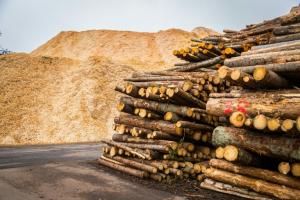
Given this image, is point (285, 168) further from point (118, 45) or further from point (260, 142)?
point (118, 45)

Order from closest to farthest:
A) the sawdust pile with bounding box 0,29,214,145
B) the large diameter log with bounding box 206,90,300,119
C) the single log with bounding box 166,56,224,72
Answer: the large diameter log with bounding box 206,90,300,119 < the single log with bounding box 166,56,224,72 < the sawdust pile with bounding box 0,29,214,145

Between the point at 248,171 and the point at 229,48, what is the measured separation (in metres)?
5.73

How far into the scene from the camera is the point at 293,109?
6.01 m

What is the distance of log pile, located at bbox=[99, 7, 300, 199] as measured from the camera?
6227mm

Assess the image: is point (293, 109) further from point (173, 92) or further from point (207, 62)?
point (207, 62)

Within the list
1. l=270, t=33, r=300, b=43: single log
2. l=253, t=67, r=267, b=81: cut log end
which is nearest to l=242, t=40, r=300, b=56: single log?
l=270, t=33, r=300, b=43: single log

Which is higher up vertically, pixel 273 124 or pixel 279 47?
pixel 279 47

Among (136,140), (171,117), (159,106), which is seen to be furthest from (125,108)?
(171,117)

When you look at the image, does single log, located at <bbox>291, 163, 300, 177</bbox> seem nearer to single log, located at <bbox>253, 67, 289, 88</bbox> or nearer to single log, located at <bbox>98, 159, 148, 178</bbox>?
single log, located at <bbox>253, 67, 289, 88</bbox>

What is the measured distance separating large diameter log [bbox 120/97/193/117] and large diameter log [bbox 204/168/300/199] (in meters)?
2.09

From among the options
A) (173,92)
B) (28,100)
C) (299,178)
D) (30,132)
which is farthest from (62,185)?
(28,100)

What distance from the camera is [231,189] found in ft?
23.2

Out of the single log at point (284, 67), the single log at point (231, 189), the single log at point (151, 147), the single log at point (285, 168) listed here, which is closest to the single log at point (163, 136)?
the single log at point (151, 147)

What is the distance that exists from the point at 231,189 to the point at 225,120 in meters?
2.31
